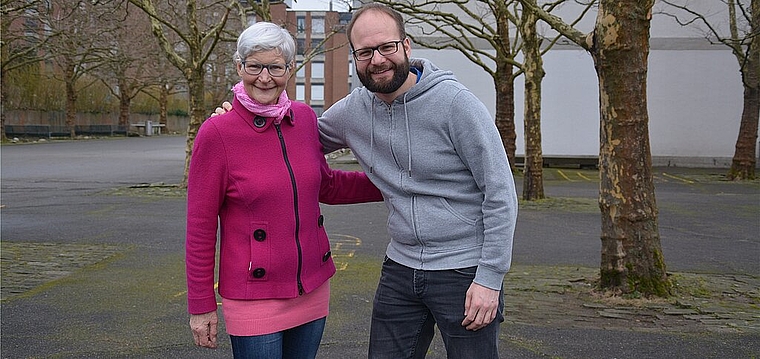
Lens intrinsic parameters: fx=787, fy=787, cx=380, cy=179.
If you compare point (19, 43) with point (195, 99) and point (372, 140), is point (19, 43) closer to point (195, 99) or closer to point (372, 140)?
point (195, 99)

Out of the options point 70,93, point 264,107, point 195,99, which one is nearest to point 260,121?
point 264,107

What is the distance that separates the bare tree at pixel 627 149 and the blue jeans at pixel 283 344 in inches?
167

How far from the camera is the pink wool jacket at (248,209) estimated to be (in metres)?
2.89

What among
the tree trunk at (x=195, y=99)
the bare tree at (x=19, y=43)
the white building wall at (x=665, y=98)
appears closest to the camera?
the tree trunk at (x=195, y=99)

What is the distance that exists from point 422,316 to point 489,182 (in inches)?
26.6

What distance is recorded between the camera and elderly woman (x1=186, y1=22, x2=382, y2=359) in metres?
2.90

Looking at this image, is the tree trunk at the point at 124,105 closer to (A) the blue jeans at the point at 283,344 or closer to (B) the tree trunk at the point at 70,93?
(B) the tree trunk at the point at 70,93

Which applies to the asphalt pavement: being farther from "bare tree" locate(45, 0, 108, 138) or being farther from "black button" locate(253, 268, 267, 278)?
"bare tree" locate(45, 0, 108, 138)

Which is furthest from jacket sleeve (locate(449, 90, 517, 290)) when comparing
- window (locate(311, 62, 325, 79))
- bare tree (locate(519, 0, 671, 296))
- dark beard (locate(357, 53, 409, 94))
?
window (locate(311, 62, 325, 79))

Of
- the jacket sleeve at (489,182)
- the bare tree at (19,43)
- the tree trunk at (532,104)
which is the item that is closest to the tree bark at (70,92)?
the bare tree at (19,43)

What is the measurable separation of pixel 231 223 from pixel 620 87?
181 inches

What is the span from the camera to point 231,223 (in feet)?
9.71

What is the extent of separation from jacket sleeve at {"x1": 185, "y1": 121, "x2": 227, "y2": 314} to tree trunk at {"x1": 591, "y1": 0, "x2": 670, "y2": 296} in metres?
4.60

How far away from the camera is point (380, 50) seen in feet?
9.45
